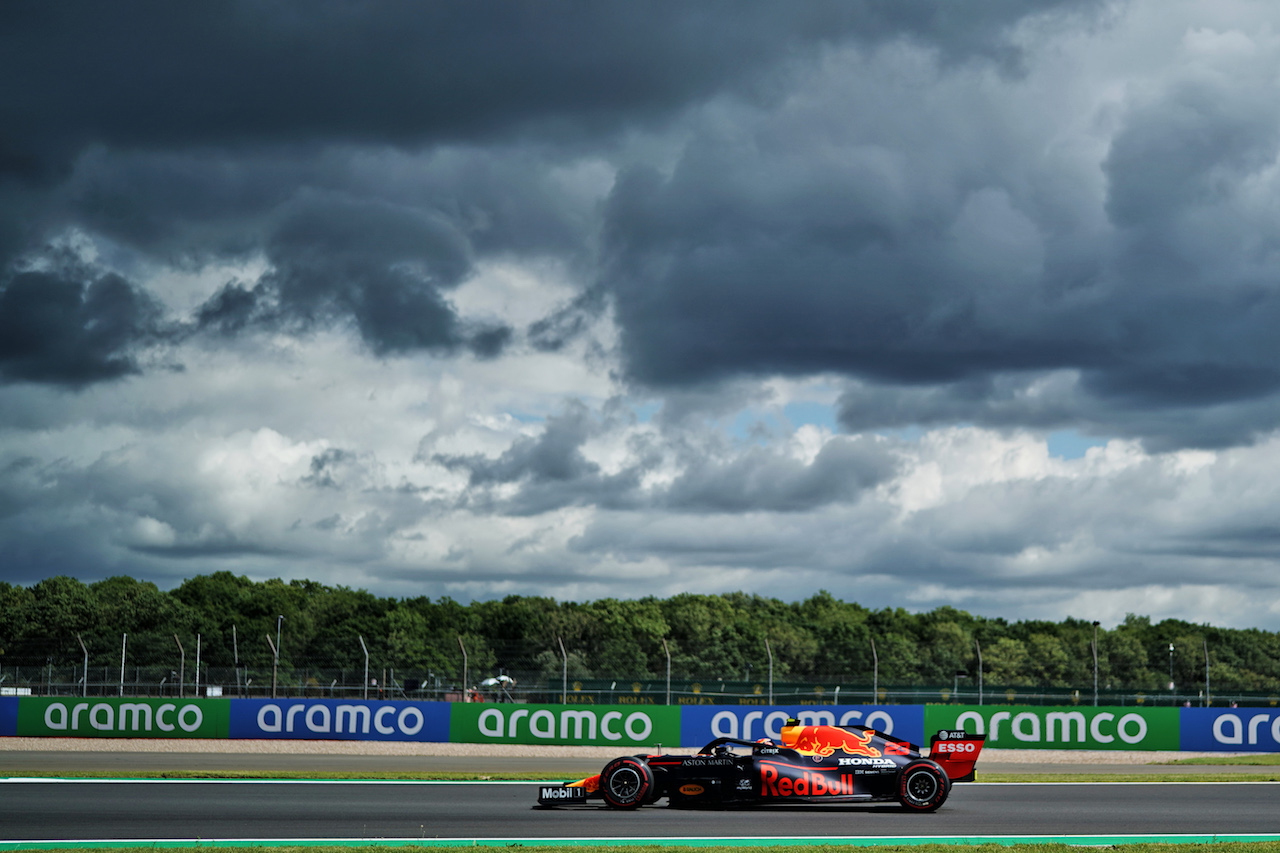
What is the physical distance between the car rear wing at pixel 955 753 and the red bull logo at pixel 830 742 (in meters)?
1.06

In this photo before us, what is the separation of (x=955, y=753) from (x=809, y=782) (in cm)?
234

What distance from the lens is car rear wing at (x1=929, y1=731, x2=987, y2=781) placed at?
19.3 m

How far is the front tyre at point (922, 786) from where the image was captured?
62.2ft

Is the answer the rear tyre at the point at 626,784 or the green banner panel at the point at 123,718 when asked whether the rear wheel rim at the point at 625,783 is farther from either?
the green banner panel at the point at 123,718

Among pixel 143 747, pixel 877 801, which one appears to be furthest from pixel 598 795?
pixel 143 747

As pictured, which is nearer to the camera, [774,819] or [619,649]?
[774,819]

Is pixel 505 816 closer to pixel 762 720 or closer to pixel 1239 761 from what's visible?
pixel 762 720

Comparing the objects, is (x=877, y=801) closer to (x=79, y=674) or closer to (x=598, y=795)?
(x=598, y=795)

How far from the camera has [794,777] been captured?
19.0 m

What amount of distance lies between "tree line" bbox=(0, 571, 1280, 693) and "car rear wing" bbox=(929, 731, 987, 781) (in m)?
40.3

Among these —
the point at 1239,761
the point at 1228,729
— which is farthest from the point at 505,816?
the point at 1228,729

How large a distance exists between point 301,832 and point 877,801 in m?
8.63

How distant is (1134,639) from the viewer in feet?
428

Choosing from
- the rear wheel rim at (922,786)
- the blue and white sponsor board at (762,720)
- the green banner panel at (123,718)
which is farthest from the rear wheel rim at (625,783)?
the green banner panel at (123,718)
